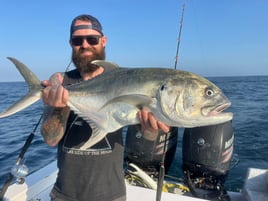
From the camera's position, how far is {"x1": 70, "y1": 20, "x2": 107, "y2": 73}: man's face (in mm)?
2797

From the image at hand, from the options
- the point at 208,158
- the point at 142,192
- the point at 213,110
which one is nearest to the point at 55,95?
the point at 213,110

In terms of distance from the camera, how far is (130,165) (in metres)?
4.47

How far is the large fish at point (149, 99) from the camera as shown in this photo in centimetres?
199

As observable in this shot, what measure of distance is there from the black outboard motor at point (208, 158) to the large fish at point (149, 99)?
227 cm

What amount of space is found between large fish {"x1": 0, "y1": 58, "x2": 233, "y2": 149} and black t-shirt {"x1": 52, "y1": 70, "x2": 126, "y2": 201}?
29 centimetres

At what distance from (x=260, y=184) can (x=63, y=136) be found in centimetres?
269

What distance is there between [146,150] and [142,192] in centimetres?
87

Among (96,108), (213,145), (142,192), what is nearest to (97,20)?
(96,108)

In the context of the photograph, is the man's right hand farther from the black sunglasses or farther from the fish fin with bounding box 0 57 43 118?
the black sunglasses

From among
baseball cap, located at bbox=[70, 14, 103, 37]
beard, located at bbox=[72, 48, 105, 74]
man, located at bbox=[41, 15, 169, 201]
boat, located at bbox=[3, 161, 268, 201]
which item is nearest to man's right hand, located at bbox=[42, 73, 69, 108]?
man, located at bbox=[41, 15, 169, 201]

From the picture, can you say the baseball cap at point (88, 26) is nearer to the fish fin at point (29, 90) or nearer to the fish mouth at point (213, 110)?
the fish fin at point (29, 90)

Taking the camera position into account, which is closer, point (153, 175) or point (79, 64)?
point (79, 64)

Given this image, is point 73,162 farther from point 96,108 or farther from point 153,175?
point 153,175

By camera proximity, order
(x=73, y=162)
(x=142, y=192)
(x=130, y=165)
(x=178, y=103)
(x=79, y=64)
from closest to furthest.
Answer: (x=178, y=103), (x=73, y=162), (x=79, y=64), (x=142, y=192), (x=130, y=165)
